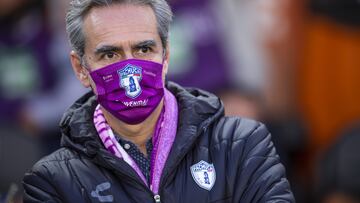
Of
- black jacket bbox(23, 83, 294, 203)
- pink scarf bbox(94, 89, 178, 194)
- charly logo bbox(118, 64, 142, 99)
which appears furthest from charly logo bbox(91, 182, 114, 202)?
charly logo bbox(118, 64, 142, 99)

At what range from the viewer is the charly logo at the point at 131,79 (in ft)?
16.6

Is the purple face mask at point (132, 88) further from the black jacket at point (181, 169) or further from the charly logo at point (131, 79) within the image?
the black jacket at point (181, 169)

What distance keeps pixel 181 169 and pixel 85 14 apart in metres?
0.79

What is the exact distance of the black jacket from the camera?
504 cm

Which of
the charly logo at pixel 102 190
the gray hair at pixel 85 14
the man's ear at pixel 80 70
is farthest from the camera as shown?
the man's ear at pixel 80 70

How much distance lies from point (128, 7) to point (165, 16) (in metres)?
0.18

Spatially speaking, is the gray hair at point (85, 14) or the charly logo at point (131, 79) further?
the gray hair at point (85, 14)

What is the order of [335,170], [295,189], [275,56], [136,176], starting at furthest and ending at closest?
[275,56] < [295,189] < [335,170] < [136,176]

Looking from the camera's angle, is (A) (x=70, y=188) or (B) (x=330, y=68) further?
(B) (x=330, y=68)

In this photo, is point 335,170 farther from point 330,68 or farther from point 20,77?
point 20,77

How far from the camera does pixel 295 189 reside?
27.4 ft

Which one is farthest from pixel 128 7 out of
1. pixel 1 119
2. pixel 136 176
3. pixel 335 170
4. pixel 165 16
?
pixel 1 119

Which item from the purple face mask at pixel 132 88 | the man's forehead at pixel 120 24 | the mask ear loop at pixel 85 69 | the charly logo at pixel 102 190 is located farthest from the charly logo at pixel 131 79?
the charly logo at pixel 102 190

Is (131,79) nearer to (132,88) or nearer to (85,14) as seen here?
(132,88)
